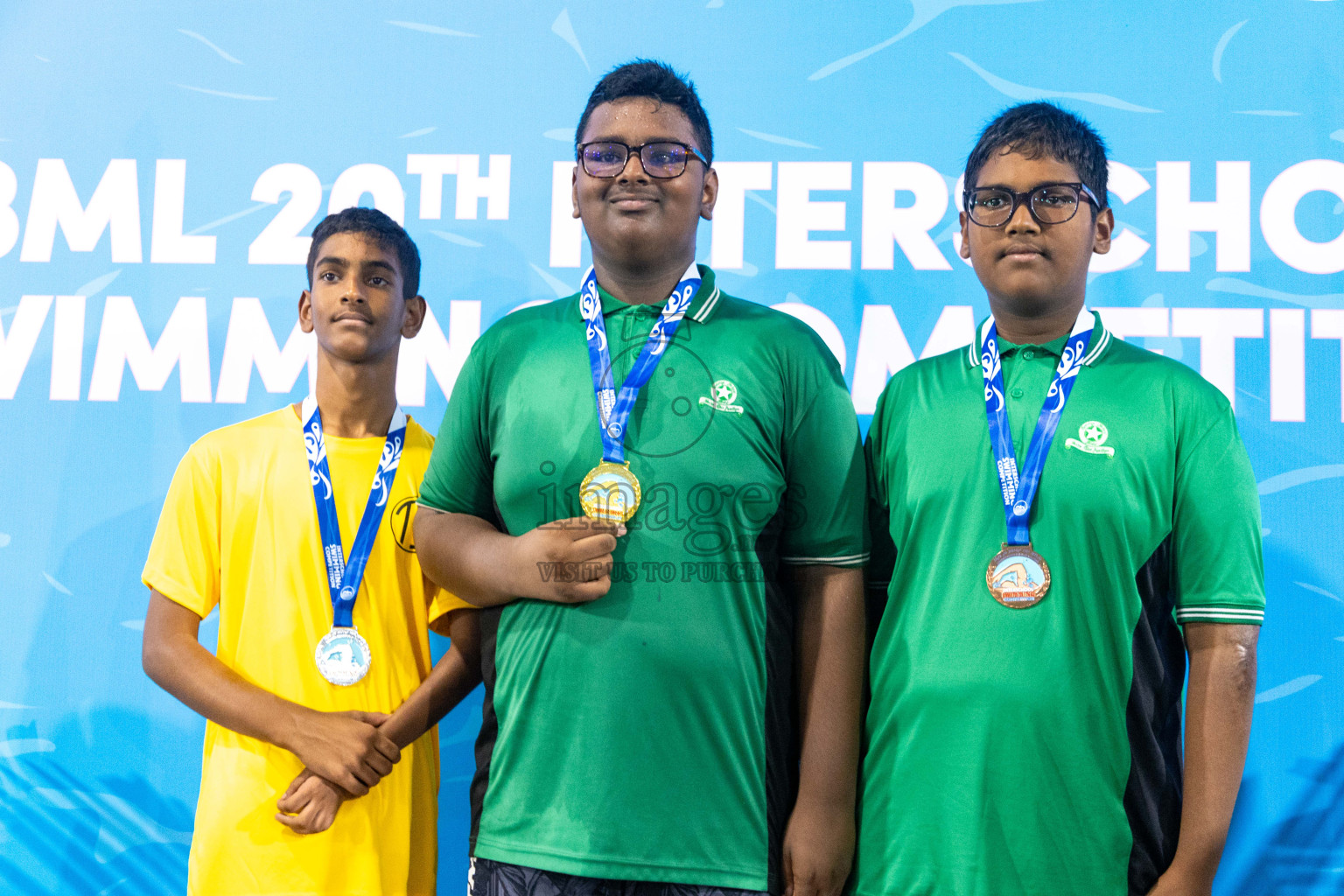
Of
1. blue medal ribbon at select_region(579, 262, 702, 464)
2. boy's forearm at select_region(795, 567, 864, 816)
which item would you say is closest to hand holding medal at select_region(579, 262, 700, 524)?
blue medal ribbon at select_region(579, 262, 702, 464)

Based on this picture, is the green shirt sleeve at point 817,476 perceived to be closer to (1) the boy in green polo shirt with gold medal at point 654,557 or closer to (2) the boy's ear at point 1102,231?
(1) the boy in green polo shirt with gold medal at point 654,557

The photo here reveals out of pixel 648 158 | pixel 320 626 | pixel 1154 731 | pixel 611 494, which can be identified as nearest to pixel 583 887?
pixel 611 494

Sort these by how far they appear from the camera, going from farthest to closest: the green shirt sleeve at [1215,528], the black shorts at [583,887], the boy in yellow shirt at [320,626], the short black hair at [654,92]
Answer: the boy in yellow shirt at [320,626] → the short black hair at [654,92] → the green shirt sleeve at [1215,528] → the black shorts at [583,887]

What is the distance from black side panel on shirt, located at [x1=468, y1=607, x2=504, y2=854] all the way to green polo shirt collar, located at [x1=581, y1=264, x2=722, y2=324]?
0.62 meters

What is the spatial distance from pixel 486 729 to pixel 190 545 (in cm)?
92

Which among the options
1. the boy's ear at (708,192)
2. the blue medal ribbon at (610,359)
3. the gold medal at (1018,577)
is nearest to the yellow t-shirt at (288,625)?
the blue medal ribbon at (610,359)

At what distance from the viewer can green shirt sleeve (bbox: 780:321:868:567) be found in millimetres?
1989

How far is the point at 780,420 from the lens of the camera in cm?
200

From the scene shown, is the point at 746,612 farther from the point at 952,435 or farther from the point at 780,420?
the point at 952,435

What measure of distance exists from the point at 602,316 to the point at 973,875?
1.21m

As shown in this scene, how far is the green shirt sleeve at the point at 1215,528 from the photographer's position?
1.89 metres

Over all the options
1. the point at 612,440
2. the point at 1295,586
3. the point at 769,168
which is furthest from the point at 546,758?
the point at 1295,586

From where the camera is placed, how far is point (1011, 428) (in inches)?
80.0

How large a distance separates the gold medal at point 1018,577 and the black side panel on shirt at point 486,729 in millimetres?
900
